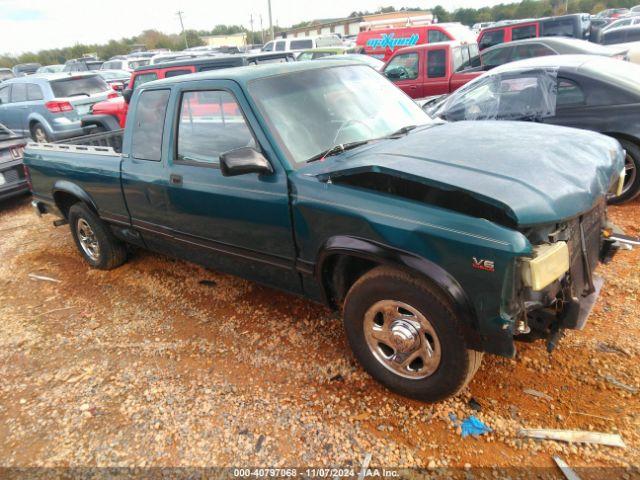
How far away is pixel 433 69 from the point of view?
965 centimetres

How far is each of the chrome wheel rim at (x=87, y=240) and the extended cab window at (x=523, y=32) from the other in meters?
13.4

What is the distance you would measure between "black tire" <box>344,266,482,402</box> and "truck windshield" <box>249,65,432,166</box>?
921mm

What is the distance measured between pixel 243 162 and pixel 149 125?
4.85 ft

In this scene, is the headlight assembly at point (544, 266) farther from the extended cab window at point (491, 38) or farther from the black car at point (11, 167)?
the extended cab window at point (491, 38)

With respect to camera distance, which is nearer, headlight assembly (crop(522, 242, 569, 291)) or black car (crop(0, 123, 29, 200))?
headlight assembly (crop(522, 242, 569, 291))

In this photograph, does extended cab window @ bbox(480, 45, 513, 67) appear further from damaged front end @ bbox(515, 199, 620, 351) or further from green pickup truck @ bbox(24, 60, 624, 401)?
damaged front end @ bbox(515, 199, 620, 351)

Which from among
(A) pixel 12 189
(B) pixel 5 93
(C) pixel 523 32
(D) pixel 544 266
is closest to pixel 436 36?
(C) pixel 523 32

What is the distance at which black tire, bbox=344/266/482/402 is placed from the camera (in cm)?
226

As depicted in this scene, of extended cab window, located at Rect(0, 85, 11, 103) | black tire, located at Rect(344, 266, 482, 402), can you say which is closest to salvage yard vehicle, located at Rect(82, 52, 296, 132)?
extended cab window, located at Rect(0, 85, 11, 103)

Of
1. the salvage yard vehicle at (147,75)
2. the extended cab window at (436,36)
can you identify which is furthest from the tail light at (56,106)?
the extended cab window at (436,36)

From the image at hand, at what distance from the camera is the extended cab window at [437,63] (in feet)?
31.3

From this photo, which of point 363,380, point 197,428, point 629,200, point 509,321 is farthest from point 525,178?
point 629,200

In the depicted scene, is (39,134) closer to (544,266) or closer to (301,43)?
(544,266)

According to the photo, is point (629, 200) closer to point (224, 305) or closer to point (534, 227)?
point (534, 227)
